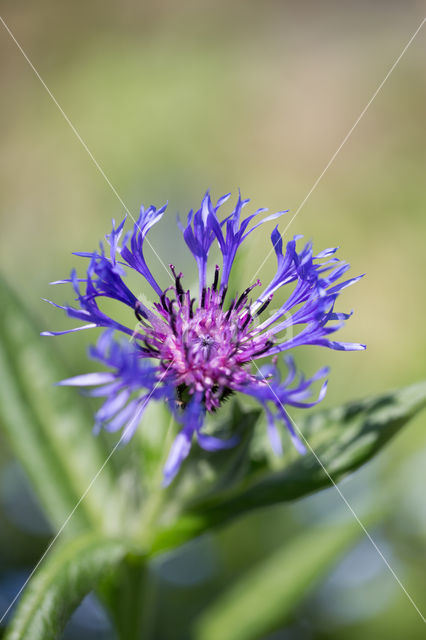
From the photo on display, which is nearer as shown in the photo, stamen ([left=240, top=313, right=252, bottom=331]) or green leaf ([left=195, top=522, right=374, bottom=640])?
stamen ([left=240, top=313, right=252, bottom=331])

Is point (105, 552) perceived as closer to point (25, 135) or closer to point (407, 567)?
point (407, 567)

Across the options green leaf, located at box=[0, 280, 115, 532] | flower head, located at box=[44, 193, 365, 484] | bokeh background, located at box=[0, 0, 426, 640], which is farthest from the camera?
bokeh background, located at box=[0, 0, 426, 640]

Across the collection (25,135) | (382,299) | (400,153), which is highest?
(25,135)

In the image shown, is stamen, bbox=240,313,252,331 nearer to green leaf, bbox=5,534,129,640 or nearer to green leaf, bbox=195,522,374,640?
green leaf, bbox=5,534,129,640

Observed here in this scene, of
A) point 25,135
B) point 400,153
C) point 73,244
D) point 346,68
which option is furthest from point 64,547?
point 346,68

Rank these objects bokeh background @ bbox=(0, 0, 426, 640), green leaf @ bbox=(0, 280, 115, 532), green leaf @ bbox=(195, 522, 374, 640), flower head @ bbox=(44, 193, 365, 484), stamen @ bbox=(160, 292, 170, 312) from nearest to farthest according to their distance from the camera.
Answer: flower head @ bbox=(44, 193, 365, 484) → stamen @ bbox=(160, 292, 170, 312) → green leaf @ bbox=(0, 280, 115, 532) → green leaf @ bbox=(195, 522, 374, 640) → bokeh background @ bbox=(0, 0, 426, 640)

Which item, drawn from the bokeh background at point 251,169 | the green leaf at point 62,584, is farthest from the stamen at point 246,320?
the bokeh background at point 251,169

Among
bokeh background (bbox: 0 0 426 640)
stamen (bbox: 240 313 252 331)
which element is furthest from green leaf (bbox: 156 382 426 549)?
bokeh background (bbox: 0 0 426 640)

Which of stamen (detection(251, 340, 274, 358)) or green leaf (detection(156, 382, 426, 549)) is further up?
stamen (detection(251, 340, 274, 358))
